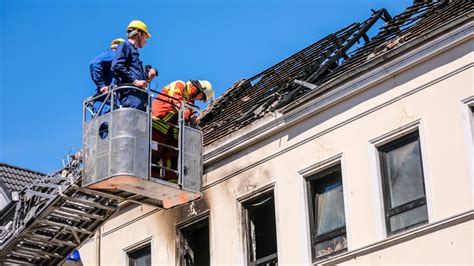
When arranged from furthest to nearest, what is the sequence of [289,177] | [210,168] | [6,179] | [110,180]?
[6,179] → [210,168] → [289,177] → [110,180]

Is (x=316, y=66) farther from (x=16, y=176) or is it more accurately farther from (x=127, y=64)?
(x=16, y=176)

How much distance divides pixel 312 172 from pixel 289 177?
1.49 feet

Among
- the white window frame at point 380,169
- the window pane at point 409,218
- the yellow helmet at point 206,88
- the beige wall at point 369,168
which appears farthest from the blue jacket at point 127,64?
the window pane at point 409,218

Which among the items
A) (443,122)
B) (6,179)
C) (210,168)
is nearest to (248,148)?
(210,168)

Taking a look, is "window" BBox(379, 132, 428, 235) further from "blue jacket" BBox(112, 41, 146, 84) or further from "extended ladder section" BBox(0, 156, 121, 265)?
"extended ladder section" BBox(0, 156, 121, 265)

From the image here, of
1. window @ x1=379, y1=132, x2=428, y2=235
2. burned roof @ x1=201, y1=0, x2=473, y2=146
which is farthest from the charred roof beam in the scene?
window @ x1=379, y1=132, x2=428, y2=235

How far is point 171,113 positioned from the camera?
16.3 metres

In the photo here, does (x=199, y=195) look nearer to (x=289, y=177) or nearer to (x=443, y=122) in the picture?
(x=289, y=177)

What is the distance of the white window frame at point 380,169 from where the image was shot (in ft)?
46.6

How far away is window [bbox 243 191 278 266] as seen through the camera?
1675 centimetres

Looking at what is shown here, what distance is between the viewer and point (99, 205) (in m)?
16.7

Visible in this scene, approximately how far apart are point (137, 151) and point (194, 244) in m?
3.60

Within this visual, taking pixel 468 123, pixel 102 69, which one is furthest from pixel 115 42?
pixel 468 123

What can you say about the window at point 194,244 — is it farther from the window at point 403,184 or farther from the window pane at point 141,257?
the window at point 403,184
